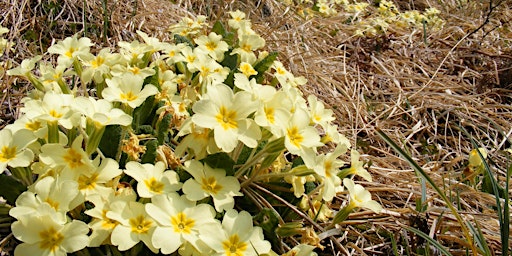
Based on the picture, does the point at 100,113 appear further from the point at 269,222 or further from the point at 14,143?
the point at 269,222

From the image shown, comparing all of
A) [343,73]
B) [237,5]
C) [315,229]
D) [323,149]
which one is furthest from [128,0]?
[315,229]

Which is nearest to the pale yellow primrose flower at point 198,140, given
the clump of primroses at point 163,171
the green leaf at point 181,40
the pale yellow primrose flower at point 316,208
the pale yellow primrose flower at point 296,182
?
the clump of primroses at point 163,171

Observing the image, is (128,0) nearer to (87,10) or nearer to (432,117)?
(87,10)

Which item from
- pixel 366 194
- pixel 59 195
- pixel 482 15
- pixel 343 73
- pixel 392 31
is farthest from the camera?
pixel 482 15

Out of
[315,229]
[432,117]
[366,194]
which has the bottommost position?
[432,117]

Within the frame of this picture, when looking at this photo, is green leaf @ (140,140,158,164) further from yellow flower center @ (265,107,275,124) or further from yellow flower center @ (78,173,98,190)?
yellow flower center @ (265,107,275,124)
